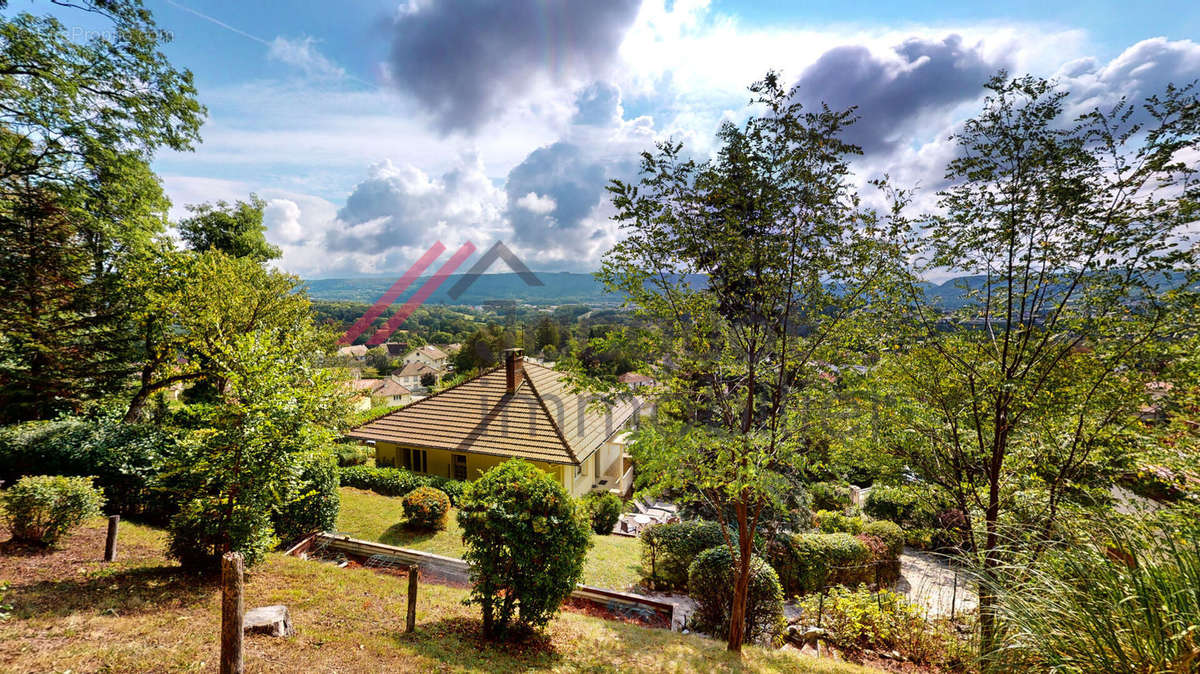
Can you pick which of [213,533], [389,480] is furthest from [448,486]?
[213,533]

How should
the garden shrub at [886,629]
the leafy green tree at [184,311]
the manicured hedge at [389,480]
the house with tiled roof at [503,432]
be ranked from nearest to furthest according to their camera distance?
the garden shrub at [886,629] → the leafy green tree at [184,311] → the house with tiled roof at [503,432] → the manicured hedge at [389,480]

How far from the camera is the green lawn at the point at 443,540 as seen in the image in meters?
9.85

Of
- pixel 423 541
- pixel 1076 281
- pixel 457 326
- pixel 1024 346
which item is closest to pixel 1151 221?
pixel 1076 281

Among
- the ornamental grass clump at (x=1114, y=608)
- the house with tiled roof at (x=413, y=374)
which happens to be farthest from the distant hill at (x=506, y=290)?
the house with tiled roof at (x=413, y=374)

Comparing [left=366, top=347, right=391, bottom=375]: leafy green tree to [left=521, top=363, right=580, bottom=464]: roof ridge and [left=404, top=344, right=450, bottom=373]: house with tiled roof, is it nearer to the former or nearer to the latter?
[left=404, top=344, right=450, bottom=373]: house with tiled roof

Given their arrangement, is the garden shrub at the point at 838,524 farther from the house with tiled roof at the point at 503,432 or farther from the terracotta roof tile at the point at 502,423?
the terracotta roof tile at the point at 502,423

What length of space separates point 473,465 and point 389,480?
3368mm

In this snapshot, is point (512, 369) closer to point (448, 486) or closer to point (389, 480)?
point (448, 486)

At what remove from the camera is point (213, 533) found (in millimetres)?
6289

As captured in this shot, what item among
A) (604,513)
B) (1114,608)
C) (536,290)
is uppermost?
(536,290)

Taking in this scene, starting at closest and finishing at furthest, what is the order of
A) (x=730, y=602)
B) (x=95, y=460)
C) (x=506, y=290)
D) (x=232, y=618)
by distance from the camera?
1. (x=232, y=618)
2. (x=730, y=602)
3. (x=95, y=460)
4. (x=506, y=290)

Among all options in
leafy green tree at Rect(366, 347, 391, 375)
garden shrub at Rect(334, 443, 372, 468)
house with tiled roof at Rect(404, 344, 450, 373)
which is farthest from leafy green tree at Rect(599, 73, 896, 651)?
leafy green tree at Rect(366, 347, 391, 375)

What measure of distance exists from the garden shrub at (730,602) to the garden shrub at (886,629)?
0.83 meters

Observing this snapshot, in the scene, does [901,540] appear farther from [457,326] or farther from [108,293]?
[457,326]
